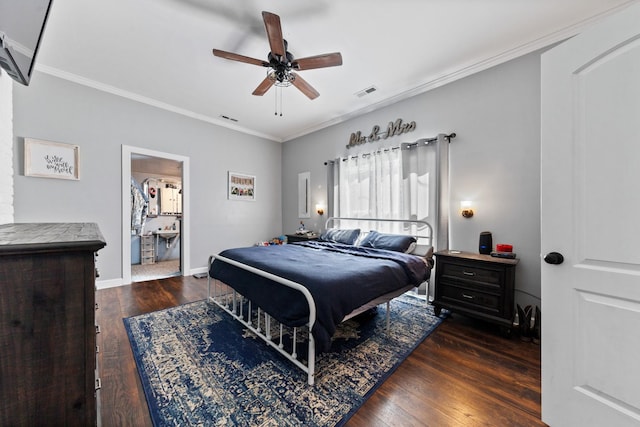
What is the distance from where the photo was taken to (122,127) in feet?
12.4

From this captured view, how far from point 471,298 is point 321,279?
1.79m

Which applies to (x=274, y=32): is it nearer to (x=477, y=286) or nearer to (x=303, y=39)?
(x=303, y=39)

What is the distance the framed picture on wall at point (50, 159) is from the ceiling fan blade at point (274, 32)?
323 centimetres

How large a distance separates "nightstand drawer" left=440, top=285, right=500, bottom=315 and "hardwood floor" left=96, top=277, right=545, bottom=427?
0.80 feet

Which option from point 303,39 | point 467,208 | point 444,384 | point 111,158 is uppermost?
point 303,39

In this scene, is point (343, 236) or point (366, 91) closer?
point (366, 91)

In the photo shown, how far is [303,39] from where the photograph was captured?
101 inches

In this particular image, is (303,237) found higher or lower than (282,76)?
lower

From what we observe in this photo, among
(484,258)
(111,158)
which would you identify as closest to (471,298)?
(484,258)

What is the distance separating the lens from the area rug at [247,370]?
1.46m

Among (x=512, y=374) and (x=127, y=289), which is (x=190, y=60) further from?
(x=512, y=374)

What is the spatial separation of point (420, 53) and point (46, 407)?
12.4 feet

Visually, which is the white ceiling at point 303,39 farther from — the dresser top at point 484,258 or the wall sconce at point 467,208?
the dresser top at point 484,258

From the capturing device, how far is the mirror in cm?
536
